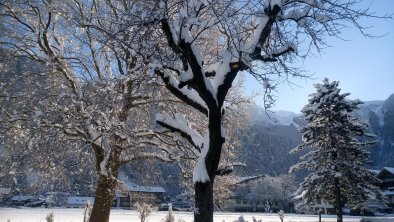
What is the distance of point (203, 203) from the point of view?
7664mm

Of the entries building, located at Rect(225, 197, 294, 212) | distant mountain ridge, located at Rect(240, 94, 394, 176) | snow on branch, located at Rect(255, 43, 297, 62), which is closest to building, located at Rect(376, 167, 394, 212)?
building, located at Rect(225, 197, 294, 212)

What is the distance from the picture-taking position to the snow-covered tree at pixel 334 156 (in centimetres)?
2452

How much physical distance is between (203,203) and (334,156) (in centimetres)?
2036

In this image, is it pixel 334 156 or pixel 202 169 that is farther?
pixel 334 156

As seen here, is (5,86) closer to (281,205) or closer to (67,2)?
(67,2)

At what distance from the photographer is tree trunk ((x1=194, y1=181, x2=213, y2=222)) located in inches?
299

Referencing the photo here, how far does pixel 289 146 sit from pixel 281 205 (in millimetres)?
51285

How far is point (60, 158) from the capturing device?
45.8 feet

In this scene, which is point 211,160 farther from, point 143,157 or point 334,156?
point 334,156

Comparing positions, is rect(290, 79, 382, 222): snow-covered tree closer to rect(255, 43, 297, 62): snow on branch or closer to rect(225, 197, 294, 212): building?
rect(255, 43, 297, 62): snow on branch

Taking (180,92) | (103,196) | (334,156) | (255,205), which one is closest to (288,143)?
(255,205)

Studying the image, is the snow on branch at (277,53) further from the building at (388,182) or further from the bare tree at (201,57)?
the building at (388,182)

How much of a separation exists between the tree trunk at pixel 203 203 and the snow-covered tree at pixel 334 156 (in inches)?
712

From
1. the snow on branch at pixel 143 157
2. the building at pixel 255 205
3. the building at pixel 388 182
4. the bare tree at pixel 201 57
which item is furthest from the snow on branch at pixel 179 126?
the building at pixel 255 205
